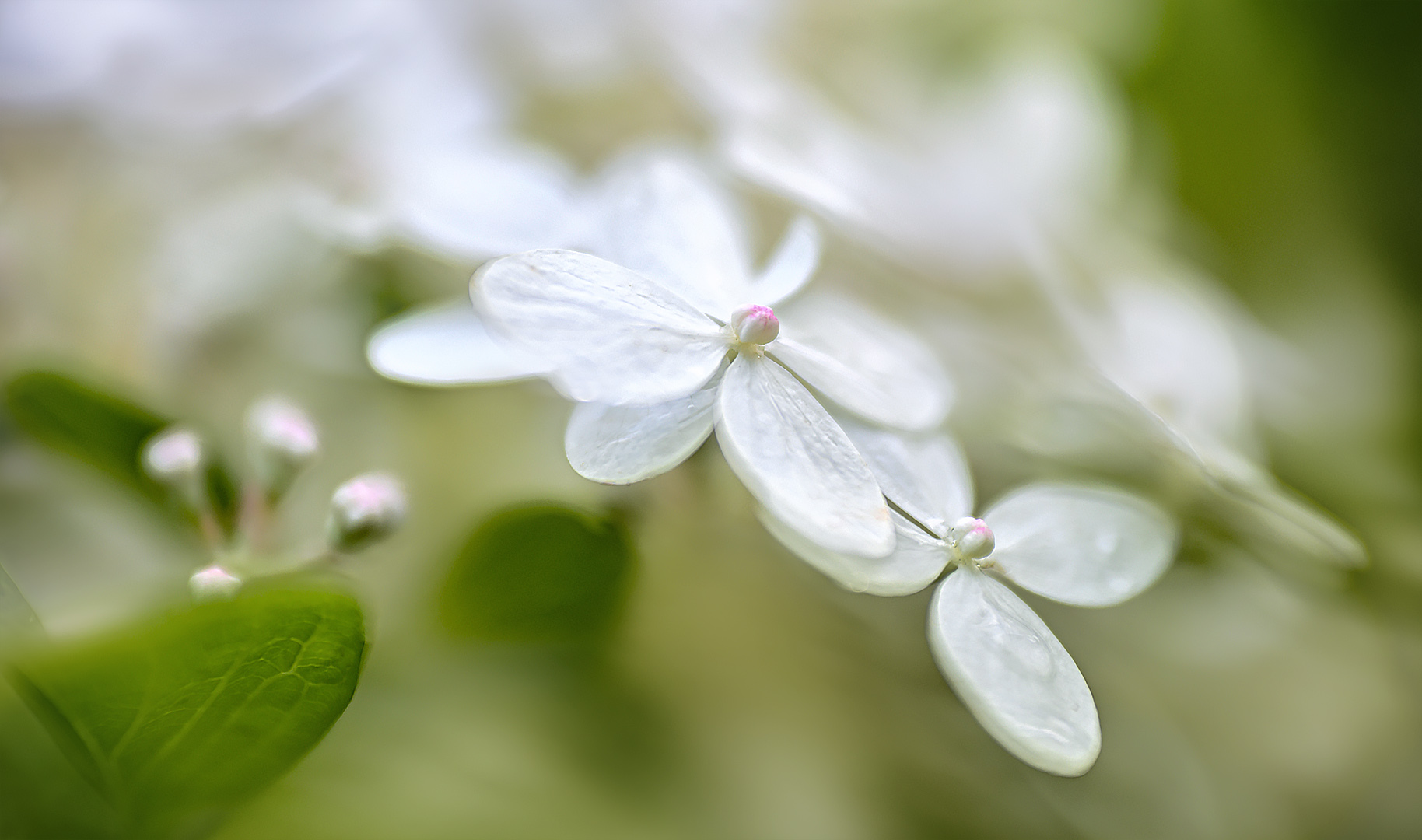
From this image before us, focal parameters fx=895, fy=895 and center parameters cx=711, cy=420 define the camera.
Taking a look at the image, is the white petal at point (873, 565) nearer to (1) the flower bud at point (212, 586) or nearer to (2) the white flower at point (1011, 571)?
(2) the white flower at point (1011, 571)

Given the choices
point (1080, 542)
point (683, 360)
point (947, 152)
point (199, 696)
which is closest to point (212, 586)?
point (199, 696)

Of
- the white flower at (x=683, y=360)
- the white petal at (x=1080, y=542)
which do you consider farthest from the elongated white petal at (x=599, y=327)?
the white petal at (x=1080, y=542)

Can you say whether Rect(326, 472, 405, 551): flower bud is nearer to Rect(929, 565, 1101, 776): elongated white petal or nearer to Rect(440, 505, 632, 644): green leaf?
Rect(440, 505, 632, 644): green leaf

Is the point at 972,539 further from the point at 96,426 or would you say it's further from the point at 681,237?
the point at 96,426

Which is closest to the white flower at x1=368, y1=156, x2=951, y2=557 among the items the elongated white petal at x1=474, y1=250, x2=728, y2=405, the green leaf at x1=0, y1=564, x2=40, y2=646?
the elongated white petal at x1=474, y1=250, x2=728, y2=405

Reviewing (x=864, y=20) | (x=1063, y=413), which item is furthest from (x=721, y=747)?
(x=864, y=20)

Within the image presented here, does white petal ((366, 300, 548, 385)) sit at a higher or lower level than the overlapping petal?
lower
